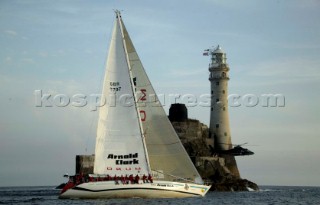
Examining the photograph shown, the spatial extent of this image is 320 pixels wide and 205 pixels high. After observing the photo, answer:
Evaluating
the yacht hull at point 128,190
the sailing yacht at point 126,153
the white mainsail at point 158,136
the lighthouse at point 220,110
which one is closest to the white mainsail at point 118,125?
the sailing yacht at point 126,153

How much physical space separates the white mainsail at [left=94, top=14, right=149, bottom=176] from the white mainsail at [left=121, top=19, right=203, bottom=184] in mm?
1595

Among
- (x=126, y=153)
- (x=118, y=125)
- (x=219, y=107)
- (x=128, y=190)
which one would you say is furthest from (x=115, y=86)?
(x=219, y=107)

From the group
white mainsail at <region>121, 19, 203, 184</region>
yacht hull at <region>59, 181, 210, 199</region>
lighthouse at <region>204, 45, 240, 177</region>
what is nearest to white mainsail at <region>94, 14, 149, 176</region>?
yacht hull at <region>59, 181, 210, 199</region>

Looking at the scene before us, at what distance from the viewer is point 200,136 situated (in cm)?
7638

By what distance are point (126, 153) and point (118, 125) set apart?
1.80 meters

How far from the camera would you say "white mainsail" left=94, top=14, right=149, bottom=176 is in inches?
1412

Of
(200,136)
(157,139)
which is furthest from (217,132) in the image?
(157,139)

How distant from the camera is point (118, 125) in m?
36.0

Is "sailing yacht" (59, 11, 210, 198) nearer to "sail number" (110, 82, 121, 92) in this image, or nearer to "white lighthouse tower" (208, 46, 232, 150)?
"sail number" (110, 82, 121, 92)

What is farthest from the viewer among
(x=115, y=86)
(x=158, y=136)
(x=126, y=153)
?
(x=158, y=136)

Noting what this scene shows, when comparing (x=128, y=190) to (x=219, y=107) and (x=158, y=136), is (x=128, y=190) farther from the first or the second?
(x=219, y=107)

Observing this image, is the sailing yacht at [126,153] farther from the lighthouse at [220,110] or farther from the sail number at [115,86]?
the lighthouse at [220,110]

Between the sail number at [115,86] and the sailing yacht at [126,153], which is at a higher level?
the sail number at [115,86]

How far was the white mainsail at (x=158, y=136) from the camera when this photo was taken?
37062 mm
